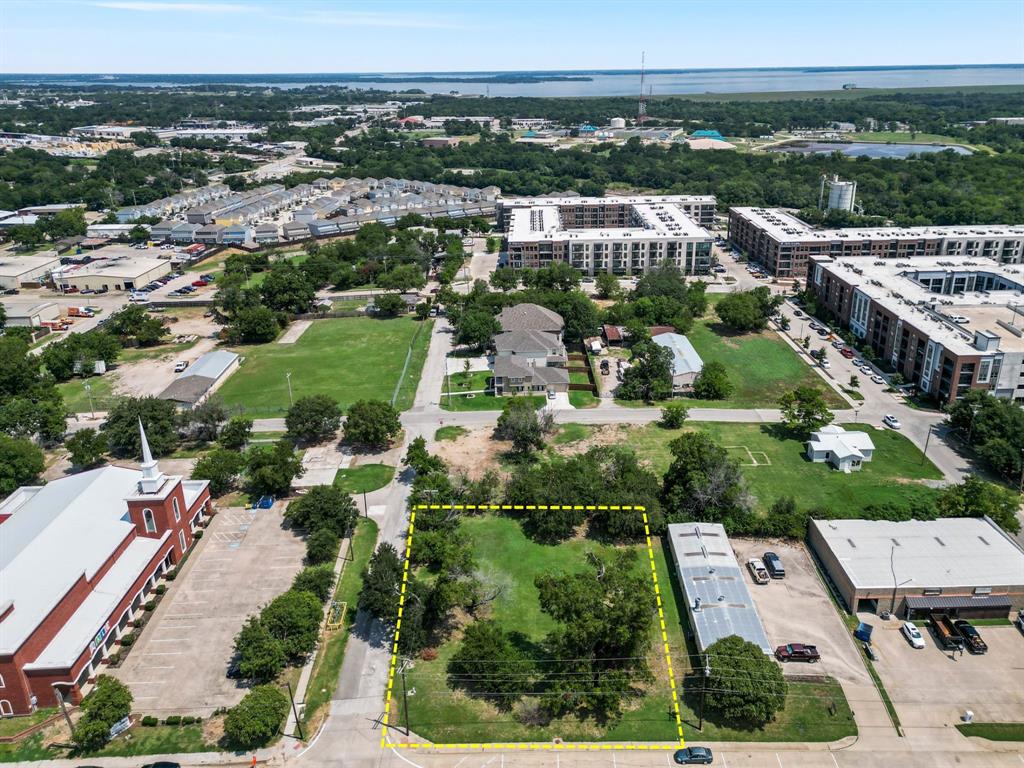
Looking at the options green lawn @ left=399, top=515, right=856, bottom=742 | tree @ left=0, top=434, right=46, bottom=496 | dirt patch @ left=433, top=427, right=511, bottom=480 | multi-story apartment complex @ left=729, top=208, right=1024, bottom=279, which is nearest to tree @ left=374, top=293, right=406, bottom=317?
dirt patch @ left=433, top=427, right=511, bottom=480

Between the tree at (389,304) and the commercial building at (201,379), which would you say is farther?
the tree at (389,304)

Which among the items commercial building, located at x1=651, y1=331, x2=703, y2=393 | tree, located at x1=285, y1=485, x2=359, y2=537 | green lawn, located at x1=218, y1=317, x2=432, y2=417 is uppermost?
commercial building, located at x1=651, y1=331, x2=703, y2=393

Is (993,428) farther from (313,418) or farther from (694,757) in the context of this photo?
(313,418)

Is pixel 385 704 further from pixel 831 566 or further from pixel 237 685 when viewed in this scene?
pixel 831 566

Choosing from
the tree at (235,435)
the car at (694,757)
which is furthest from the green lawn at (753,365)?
the tree at (235,435)

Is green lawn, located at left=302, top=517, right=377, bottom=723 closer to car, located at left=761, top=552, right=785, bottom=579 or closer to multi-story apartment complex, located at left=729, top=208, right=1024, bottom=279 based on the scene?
car, located at left=761, top=552, right=785, bottom=579

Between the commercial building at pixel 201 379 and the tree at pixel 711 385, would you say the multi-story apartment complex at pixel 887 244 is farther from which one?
the commercial building at pixel 201 379

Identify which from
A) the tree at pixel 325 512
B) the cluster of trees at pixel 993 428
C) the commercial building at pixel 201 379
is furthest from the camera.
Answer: the commercial building at pixel 201 379
